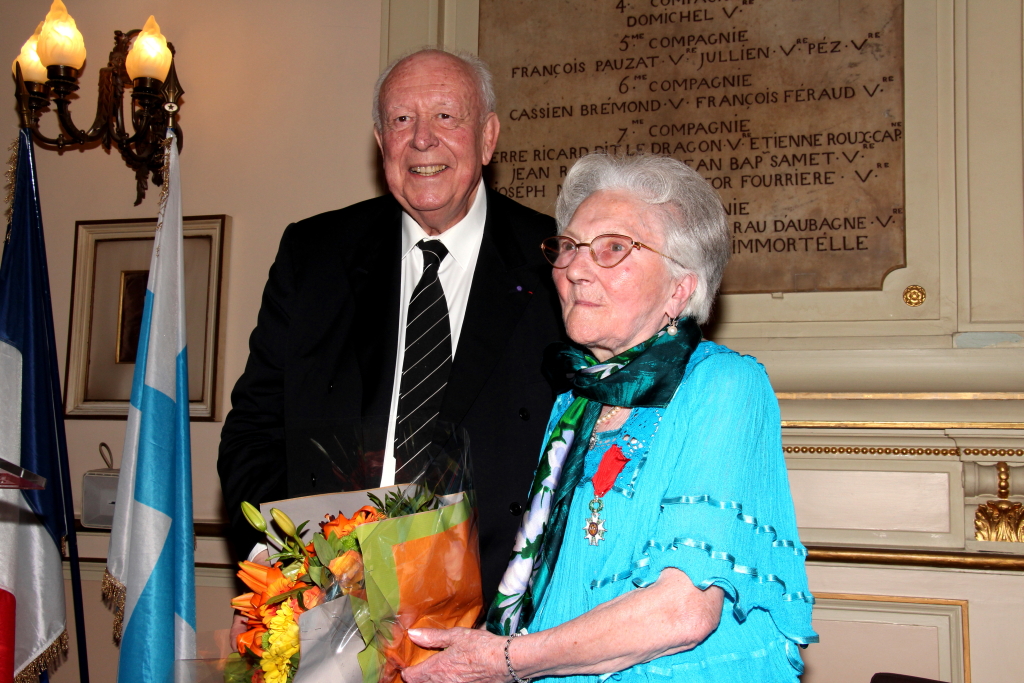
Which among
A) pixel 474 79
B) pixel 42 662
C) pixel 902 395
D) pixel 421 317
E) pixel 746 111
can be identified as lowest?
pixel 42 662

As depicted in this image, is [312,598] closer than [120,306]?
A: Yes

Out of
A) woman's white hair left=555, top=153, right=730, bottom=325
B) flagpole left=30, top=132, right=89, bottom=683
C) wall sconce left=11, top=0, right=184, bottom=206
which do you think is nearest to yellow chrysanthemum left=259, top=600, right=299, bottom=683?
woman's white hair left=555, top=153, right=730, bottom=325

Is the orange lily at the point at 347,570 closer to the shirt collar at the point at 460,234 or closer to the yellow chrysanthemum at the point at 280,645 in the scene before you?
the yellow chrysanthemum at the point at 280,645

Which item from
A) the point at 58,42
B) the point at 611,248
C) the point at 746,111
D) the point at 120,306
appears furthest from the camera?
the point at 120,306

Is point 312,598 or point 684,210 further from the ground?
point 684,210

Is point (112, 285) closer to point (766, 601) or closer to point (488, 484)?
point (488, 484)

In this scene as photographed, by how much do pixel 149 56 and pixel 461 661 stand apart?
2910 mm

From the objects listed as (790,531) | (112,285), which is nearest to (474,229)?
(790,531)

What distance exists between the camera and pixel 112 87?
3.66m

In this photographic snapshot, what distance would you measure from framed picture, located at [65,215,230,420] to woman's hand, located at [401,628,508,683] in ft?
8.34

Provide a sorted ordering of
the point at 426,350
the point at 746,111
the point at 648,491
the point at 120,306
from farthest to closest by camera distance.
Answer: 1. the point at 120,306
2. the point at 746,111
3. the point at 426,350
4. the point at 648,491

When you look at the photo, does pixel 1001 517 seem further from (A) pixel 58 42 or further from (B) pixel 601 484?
(A) pixel 58 42

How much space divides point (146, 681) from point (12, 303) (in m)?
1.33

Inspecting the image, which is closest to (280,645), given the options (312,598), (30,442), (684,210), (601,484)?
(312,598)
